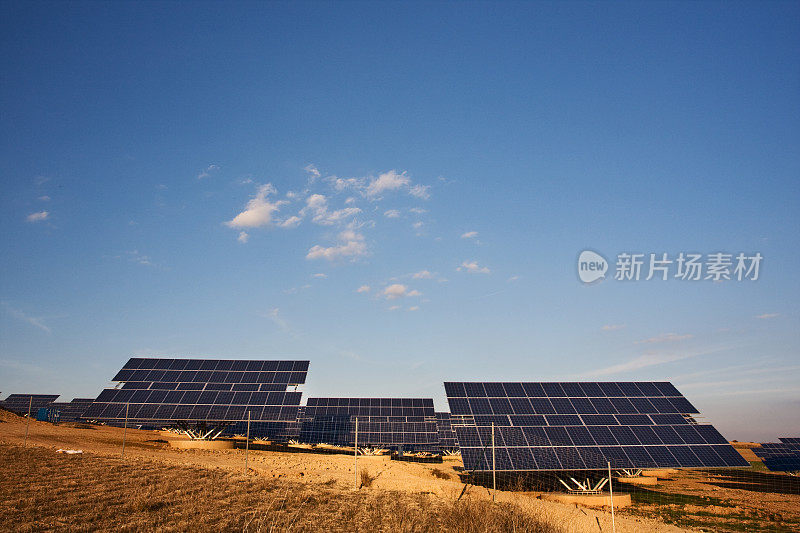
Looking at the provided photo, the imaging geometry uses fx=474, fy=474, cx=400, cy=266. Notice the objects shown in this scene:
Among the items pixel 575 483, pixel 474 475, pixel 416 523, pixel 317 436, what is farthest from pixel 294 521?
pixel 317 436

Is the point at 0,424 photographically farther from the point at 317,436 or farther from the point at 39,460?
the point at 317,436

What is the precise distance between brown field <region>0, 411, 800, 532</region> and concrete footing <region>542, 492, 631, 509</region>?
1.81ft

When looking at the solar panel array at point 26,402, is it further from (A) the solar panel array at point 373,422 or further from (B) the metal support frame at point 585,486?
(B) the metal support frame at point 585,486

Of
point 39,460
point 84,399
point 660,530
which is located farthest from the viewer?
point 84,399

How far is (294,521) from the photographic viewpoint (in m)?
15.0

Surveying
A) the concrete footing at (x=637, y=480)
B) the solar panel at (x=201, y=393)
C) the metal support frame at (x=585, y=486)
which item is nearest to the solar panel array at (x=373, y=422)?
the solar panel at (x=201, y=393)

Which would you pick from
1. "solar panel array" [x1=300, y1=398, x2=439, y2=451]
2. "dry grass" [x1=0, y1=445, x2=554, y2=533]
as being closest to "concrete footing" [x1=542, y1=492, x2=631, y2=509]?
"dry grass" [x1=0, y1=445, x2=554, y2=533]

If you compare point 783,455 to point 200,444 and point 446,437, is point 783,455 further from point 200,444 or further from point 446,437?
point 200,444

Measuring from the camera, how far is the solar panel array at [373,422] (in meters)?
42.7

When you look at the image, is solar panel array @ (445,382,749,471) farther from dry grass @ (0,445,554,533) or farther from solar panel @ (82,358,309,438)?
solar panel @ (82,358,309,438)

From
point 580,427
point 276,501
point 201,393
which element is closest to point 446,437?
point 201,393

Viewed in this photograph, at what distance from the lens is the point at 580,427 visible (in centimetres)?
2780

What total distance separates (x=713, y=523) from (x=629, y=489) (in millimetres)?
9167

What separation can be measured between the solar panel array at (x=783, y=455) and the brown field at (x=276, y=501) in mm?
13034
